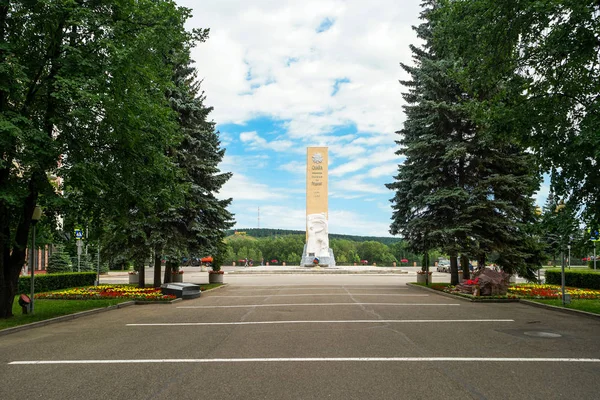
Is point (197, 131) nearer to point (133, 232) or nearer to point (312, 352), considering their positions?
point (133, 232)

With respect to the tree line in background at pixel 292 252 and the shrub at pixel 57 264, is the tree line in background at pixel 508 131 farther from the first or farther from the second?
the tree line in background at pixel 292 252

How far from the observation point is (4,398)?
17.4ft

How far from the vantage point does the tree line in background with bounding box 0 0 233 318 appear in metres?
11.0

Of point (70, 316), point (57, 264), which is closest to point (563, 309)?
point (70, 316)

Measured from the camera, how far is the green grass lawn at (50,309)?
11453 mm

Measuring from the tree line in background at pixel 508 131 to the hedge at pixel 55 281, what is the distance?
17.6m

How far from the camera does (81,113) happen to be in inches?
422

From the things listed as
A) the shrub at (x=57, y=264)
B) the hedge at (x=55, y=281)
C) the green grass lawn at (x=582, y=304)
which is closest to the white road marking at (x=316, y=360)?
the green grass lawn at (x=582, y=304)

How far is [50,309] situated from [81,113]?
275 inches

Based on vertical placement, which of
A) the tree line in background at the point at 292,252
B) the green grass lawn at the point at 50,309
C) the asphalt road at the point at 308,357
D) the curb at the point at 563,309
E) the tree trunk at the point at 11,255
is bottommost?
the tree line in background at the point at 292,252

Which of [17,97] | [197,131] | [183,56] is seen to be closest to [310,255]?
[197,131]

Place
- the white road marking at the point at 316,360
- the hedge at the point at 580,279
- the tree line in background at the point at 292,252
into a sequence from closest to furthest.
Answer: the white road marking at the point at 316,360, the hedge at the point at 580,279, the tree line in background at the point at 292,252

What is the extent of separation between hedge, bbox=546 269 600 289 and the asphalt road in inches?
482

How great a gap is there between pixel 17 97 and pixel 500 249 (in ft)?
59.7
